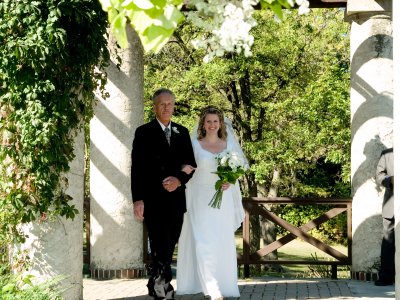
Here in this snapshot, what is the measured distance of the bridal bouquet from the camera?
7625 mm

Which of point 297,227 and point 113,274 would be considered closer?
point 113,274

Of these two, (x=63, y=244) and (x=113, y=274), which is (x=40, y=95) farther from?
(x=113, y=274)

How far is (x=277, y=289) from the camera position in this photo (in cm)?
895

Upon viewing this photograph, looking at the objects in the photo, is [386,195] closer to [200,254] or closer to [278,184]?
[200,254]

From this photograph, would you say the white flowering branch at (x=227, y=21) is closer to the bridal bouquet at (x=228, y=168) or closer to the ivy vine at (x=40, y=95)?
the ivy vine at (x=40, y=95)

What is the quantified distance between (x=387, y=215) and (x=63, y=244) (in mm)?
3933

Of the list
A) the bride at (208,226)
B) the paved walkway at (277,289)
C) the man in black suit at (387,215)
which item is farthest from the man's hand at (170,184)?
the man in black suit at (387,215)

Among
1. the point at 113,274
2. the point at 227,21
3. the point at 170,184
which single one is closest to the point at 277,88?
the point at 113,274

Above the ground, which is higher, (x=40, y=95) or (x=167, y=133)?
(x=40, y=95)

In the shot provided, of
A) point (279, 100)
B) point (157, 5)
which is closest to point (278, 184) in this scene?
point (279, 100)

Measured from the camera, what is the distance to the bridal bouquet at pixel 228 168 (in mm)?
7625

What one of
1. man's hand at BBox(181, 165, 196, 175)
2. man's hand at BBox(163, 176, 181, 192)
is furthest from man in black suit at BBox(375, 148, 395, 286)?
man's hand at BBox(163, 176, 181, 192)

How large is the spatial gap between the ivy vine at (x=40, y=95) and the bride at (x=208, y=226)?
158 cm

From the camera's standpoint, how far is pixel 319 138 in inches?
704
